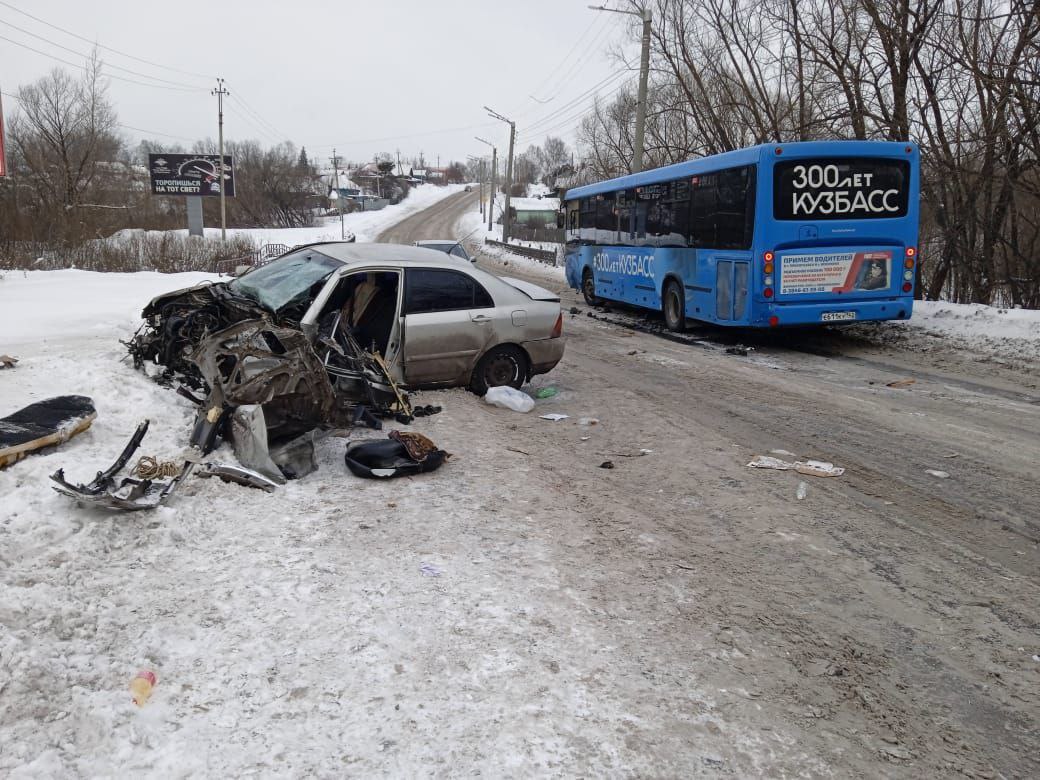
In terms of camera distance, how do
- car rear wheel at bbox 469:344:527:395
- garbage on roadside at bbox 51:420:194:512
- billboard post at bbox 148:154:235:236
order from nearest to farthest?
garbage on roadside at bbox 51:420:194:512
car rear wheel at bbox 469:344:527:395
billboard post at bbox 148:154:235:236

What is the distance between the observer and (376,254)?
798cm

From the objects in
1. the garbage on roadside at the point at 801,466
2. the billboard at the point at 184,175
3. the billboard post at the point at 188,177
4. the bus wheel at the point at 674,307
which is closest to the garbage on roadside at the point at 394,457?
the garbage on roadside at the point at 801,466

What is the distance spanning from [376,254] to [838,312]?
7589mm

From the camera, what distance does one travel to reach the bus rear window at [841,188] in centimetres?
1152

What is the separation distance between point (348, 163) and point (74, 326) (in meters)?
176

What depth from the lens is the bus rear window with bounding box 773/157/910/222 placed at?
Answer: 37.8 feet

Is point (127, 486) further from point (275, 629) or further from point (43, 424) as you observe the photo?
point (275, 629)

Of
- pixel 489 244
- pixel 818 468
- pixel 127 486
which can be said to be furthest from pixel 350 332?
pixel 489 244

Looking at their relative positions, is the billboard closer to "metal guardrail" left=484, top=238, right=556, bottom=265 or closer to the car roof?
"metal guardrail" left=484, top=238, right=556, bottom=265

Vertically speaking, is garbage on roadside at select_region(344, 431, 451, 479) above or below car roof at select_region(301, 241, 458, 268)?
below

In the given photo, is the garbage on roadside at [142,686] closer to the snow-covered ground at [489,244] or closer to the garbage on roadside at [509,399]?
the garbage on roadside at [509,399]

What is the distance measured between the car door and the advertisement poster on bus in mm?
5769

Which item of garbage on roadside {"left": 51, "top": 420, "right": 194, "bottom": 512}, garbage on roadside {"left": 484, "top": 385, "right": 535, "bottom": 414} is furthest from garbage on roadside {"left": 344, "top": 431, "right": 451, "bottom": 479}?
garbage on roadside {"left": 484, "top": 385, "right": 535, "bottom": 414}

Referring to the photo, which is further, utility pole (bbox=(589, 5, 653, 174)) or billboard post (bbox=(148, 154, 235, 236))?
billboard post (bbox=(148, 154, 235, 236))
